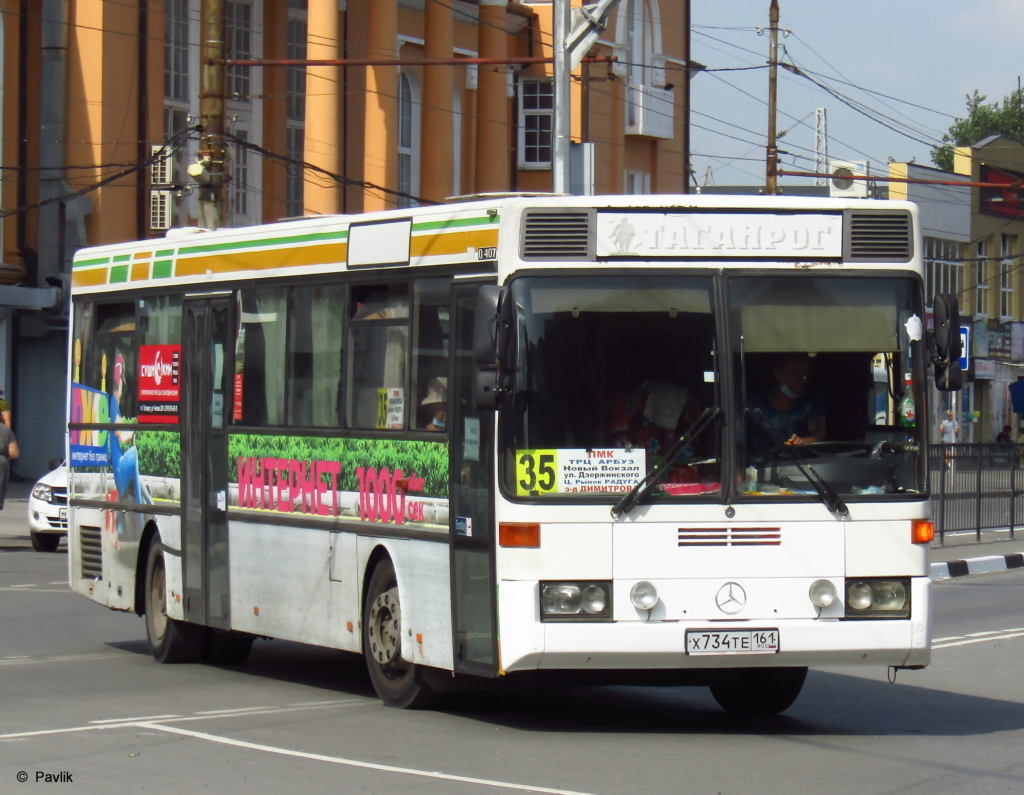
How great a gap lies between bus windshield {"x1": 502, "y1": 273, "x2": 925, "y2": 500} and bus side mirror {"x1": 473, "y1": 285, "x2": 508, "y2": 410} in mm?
124

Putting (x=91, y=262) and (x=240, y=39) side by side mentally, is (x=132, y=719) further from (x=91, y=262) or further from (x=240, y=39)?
(x=240, y=39)

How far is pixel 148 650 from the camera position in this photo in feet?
44.3

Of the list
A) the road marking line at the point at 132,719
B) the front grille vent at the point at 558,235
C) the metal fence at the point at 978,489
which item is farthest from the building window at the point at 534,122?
the front grille vent at the point at 558,235

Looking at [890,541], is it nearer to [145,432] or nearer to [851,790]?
[851,790]

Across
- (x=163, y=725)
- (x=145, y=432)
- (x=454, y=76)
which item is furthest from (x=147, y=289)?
(x=454, y=76)

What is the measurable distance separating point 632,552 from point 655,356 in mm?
968

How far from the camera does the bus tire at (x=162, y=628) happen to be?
12719mm

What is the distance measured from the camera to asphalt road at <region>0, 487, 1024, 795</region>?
803cm

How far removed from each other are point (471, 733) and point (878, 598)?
215 centimetres

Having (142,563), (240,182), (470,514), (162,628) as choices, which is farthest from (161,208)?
(470,514)

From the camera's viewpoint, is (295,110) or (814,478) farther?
(295,110)

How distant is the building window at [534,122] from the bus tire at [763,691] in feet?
114

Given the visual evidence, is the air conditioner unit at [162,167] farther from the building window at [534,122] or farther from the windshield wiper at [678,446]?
the windshield wiper at [678,446]

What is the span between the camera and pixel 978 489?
24.6m
